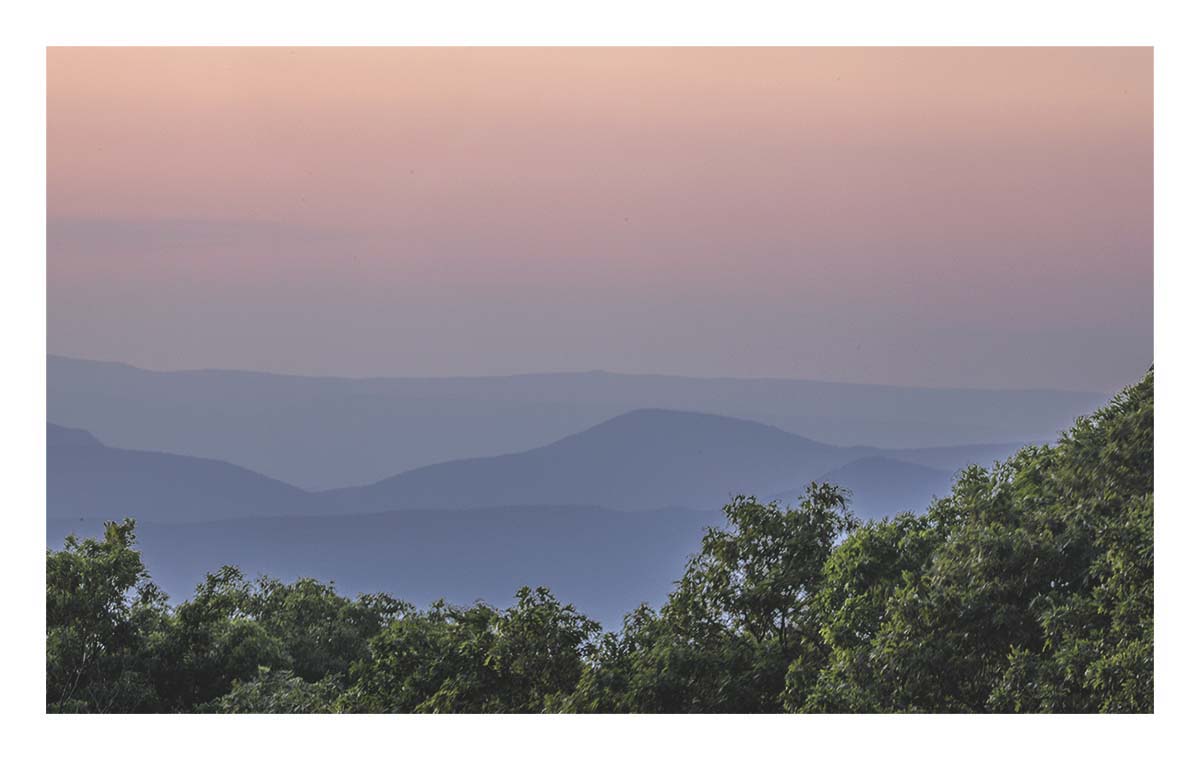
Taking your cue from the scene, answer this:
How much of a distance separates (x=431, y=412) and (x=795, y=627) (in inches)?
1065

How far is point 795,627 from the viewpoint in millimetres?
8648

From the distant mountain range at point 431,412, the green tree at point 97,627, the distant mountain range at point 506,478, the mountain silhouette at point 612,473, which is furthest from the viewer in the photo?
the mountain silhouette at point 612,473

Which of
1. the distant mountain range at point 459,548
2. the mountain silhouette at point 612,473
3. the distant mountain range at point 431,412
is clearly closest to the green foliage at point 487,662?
the distant mountain range at point 431,412

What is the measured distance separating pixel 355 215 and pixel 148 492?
16.1 meters

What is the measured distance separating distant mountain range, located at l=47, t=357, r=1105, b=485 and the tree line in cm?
1640

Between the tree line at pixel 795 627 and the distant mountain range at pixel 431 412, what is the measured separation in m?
16.4

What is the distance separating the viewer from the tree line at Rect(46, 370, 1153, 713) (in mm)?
7148

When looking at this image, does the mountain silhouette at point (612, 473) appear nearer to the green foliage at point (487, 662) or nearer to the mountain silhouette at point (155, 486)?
the mountain silhouette at point (155, 486)

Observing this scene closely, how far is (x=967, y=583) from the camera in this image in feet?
24.2

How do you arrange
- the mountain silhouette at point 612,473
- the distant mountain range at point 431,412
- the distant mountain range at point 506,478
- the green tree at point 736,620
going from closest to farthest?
the green tree at point 736,620, the distant mountain range at point 431,412, the distant mountain range at point 506,478, the mountain silhouette at point 612,473

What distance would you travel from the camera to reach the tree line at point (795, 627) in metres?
7.15

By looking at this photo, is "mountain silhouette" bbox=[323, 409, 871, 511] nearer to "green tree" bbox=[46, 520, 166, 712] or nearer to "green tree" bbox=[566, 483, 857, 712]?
"green tree" bbox=[566, 483, 857, 712]
